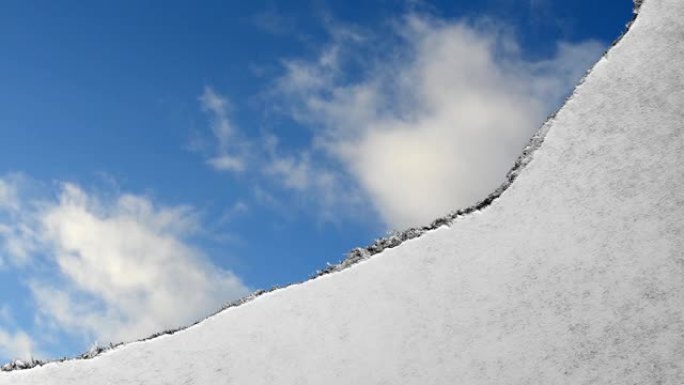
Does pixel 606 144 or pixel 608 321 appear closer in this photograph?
pixel 608 321

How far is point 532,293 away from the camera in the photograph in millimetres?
15180

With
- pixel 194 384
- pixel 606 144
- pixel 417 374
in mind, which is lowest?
pixel 417 374

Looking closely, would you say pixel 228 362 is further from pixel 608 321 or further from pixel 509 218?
pixel 608 321

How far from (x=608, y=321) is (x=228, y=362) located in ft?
25.8

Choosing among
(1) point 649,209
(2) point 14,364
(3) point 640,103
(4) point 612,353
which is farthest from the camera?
(2) point 14,364

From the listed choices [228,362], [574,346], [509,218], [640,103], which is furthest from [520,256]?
[228,362]

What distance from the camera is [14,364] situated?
18.0 metres

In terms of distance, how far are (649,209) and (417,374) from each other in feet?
19.2

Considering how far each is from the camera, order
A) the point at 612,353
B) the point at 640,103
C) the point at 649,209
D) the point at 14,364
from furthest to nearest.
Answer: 1. the point at 14,364
2. the point at 640,103
3. the point at 649,209
4. the point at 612,353

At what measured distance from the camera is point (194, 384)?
1608 cm

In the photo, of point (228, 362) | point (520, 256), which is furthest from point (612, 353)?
point (228, 362)

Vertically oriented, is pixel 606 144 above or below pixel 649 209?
above

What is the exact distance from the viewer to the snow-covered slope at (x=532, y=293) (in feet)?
47.7

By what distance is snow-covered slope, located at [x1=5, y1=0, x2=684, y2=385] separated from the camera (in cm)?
1455
